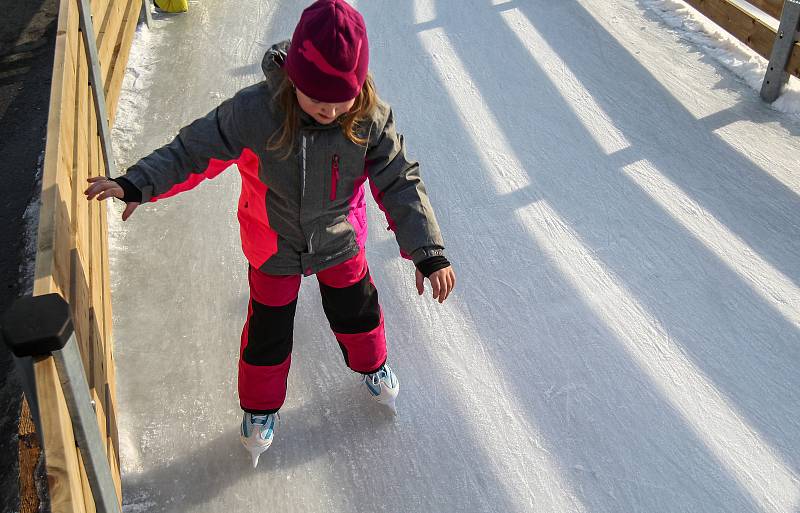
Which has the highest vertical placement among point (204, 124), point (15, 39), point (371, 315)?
point (204, 124)

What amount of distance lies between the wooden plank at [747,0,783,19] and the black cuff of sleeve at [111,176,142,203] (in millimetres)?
3645

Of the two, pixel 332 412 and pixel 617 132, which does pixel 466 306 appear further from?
pixel 617 132

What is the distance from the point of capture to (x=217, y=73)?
474 centimetres

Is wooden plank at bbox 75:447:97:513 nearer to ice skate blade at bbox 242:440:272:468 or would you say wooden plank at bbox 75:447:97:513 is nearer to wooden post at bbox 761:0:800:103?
ice skate blade at bbox 242:440:272:468

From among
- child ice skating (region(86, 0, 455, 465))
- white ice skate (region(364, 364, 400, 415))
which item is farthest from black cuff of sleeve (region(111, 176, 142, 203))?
white ice skate (region(364, 364, 400, 415))

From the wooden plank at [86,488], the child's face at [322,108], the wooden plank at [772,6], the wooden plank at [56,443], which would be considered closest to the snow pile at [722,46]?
the wooden plank at [772,6]

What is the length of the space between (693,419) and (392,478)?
1.01m

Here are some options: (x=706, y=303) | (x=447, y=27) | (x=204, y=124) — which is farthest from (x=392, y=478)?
(x=447, y=27)

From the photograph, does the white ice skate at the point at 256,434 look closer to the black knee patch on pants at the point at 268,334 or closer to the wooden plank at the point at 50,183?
the black knee patch on pants at the point at 268,334

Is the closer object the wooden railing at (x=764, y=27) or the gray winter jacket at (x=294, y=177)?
the gray winter jacket at (x=294, y=177)

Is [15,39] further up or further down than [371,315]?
further down

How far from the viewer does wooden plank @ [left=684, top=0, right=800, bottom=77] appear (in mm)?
4267

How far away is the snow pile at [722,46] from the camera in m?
4.38

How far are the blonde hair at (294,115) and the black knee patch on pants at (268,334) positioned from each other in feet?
1.77
